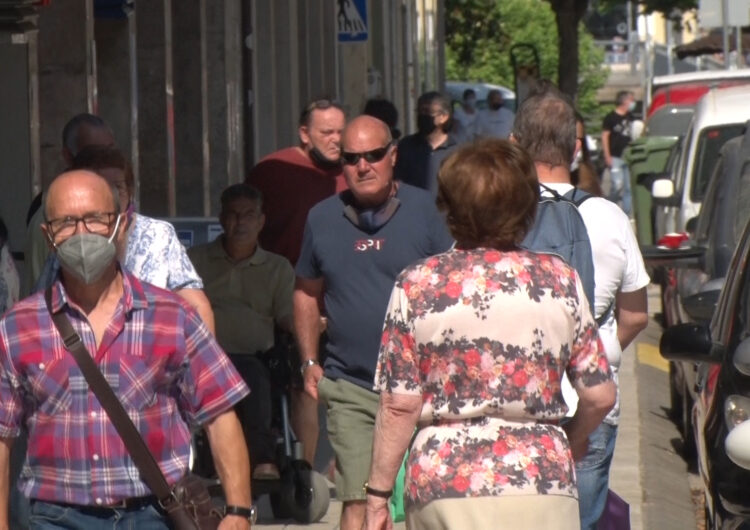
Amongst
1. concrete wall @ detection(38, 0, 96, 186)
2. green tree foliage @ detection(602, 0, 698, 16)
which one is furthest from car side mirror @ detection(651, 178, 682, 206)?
green tree foliage @ detection(602, 0, 698, 16)

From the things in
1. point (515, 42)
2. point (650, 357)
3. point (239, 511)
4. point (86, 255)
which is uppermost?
point (515, 42)

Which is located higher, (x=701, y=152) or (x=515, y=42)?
(x=515, y=42)

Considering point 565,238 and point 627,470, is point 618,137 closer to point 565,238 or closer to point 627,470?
point 627,470

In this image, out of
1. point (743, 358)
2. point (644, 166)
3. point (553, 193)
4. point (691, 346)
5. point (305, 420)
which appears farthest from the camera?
point (644, 166)

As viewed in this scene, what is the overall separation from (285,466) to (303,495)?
0.16m

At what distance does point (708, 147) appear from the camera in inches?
544

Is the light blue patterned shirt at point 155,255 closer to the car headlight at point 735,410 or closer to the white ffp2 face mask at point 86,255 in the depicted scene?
the white ffp2 face mask at point 86,255

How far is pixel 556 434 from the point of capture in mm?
4555

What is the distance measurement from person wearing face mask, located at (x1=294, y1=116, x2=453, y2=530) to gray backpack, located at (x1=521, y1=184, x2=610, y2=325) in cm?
119

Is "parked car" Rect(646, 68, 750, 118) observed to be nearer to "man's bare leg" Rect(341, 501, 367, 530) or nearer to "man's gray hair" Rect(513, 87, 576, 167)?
"man's bare leg" Rect(341, 501, 367, 530)

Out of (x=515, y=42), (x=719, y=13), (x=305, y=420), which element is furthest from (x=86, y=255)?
(x=515, y=42)

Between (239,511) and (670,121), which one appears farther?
(670,121)

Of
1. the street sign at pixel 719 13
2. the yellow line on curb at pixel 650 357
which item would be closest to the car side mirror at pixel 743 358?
the yellow line on curb at pixel 650 357

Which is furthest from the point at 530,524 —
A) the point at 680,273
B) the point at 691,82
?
the point at 691,82
